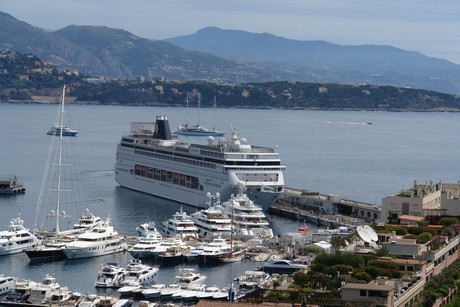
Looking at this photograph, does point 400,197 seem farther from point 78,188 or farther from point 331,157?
point 331,157

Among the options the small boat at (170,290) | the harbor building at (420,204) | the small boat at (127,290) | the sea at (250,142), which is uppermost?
the harbor building at (420,204)

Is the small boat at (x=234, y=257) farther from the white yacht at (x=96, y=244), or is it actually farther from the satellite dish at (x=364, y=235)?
the satellite dish at (x=364, y=235)

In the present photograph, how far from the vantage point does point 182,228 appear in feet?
125

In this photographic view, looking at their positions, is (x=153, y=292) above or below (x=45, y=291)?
below

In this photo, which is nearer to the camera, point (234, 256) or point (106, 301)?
point (106, 301)

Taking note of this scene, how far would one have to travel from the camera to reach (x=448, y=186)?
3966cm

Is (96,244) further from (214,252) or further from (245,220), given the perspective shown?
(245,220)

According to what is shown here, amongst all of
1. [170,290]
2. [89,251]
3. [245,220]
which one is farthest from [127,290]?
[245,220]

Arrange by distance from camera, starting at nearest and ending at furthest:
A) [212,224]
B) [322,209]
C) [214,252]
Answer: [214,252]
[212,224]
[322,209]

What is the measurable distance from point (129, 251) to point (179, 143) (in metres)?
19.0

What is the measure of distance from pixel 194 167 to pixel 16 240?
593 inches

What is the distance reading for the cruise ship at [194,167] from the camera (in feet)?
150

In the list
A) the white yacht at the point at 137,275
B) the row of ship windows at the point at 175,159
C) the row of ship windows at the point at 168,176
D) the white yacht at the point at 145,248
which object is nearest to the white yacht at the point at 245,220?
the white yacht at the point at 145,248

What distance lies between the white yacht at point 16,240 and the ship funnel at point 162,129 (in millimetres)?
19974
